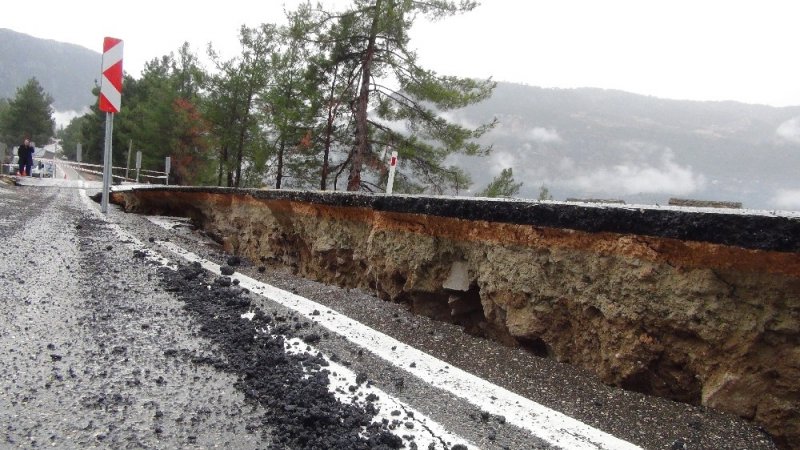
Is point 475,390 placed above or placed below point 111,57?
below

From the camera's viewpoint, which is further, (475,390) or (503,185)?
(503,185)

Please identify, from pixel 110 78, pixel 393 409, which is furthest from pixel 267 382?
pixel 110 78

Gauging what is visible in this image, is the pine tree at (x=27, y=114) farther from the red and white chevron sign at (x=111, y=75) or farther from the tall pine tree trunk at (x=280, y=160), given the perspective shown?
the red and white chevron sign at (x=111, y=75)

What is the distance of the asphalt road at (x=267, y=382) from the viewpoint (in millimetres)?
1558

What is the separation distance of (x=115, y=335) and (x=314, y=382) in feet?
3.41

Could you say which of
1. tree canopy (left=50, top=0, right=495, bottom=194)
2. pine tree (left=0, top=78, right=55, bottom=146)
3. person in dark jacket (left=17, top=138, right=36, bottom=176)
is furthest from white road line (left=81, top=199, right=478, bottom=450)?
pine tree (left=0, top=78, right=55, bottom=146)

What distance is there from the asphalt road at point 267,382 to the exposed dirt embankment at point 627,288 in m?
0.15

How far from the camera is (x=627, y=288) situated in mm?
2354

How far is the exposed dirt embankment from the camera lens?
1.92 m

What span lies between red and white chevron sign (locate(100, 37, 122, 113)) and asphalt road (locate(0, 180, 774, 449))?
5088 millimetres

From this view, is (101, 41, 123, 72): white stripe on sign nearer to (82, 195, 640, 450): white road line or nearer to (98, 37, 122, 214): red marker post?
(98, 37, 122, 214): red marker post

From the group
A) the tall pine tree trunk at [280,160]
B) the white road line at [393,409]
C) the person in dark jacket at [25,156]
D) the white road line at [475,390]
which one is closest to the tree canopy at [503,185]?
the tall pine tree trunk at [280,160]

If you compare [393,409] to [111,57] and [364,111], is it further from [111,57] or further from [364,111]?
[364,111]

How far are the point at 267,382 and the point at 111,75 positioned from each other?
7746 mm
